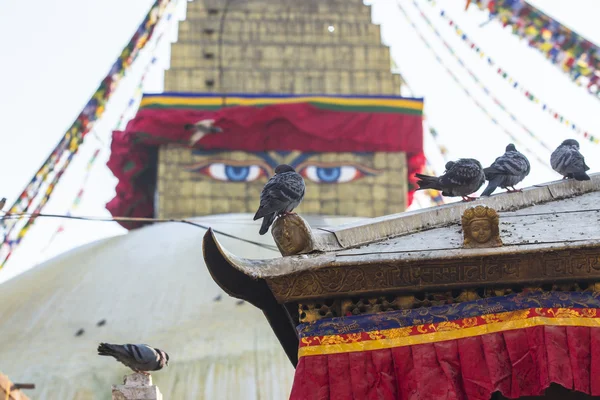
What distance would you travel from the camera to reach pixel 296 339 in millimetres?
5730

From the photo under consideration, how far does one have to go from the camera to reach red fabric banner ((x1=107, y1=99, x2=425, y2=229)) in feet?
64.7

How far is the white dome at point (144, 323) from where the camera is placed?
12484 mm

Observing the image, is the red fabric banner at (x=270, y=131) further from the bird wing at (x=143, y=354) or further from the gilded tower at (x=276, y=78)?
the bird wing at (x=143, y=354)

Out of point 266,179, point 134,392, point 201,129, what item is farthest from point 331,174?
point 134,392

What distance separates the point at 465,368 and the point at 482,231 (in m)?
0.63

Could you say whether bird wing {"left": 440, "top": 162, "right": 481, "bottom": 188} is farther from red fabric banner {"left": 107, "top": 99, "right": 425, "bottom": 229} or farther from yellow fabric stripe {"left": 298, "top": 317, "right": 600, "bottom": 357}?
red fabric banner {"left": 107, "top": 99, "right": 425, "bottom": 229}

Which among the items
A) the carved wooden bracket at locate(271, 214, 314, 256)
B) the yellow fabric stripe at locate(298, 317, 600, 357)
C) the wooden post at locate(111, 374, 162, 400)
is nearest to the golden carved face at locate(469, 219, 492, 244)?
the yellow fabric stripe at locate(298, 317, 600, 357)

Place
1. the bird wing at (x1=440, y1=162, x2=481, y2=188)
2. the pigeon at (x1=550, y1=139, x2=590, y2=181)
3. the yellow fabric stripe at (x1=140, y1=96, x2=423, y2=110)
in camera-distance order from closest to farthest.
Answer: the bird wing at (x1=440, y1=162, x2=481, y2=188) → the pigeon at (x1=550, y1=139, x2=590, y2=181) → the yellow fabric stripe at (x1=140, y1=96, x2=423, y2=110)

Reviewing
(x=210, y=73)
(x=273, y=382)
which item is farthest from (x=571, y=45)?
(x=210, y=73)

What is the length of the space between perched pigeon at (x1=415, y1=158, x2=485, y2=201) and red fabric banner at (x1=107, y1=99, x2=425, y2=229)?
13.6 metres

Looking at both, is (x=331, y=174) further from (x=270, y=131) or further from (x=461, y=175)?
(x=461, y=175)

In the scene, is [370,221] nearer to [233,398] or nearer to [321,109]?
[233,398]

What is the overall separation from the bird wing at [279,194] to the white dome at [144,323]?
22.6ft

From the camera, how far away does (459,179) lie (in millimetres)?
6145
